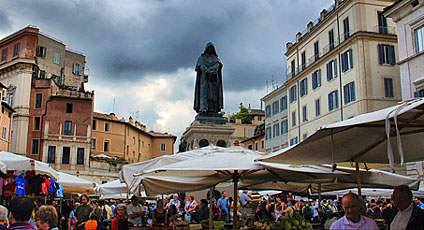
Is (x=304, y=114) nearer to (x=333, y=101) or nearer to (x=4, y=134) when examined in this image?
(x=333, y=101)

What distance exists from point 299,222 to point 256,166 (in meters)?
1.77

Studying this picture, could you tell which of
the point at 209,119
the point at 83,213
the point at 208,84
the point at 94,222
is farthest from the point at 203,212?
the point at 208,84

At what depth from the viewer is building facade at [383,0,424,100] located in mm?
24297

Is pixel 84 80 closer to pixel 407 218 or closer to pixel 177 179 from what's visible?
pixel 177 179

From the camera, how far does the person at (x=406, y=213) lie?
201 inches

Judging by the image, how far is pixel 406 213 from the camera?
5211 mm

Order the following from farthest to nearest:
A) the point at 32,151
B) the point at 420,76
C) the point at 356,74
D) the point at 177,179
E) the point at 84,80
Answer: the point at 84,80 → the point at 32,151 → the point at 356,74 → the point at 420,76 → the point at 177,179

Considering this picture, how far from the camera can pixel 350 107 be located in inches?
1323

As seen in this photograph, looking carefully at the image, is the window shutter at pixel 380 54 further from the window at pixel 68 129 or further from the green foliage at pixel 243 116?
the green foliage at pixel 243 116

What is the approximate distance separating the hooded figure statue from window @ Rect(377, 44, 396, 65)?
1900cm

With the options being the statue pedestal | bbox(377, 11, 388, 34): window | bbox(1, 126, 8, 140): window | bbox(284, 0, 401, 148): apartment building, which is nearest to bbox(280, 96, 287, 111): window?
bbox(284, 0, 401, 148): apartment building

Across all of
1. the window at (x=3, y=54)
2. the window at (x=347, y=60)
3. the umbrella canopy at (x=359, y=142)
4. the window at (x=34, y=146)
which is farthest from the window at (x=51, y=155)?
the umbrella canopy at (x=359, y=142)

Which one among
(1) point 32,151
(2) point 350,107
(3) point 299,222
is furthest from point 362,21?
(1) point 32,151

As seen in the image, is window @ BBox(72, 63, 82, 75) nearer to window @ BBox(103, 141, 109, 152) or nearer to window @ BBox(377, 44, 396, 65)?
window @ BBox(103, 141, 109, 152)
